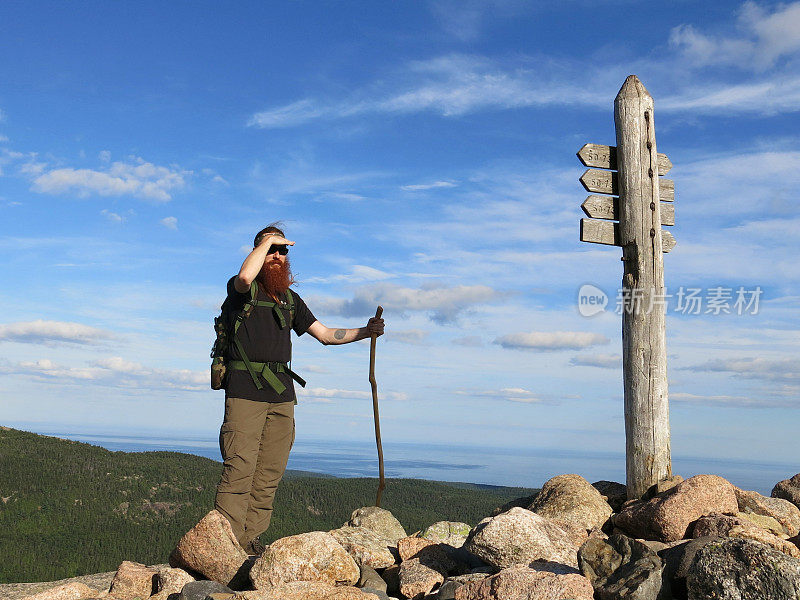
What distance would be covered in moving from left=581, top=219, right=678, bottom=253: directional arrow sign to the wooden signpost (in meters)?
0.02

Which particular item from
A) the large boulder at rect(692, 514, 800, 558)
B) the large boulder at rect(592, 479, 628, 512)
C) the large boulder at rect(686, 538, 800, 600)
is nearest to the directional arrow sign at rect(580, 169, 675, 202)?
the large boulder at rect(592, 479, 628, 512)

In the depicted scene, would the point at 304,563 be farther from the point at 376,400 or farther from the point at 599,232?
the point at 599,232

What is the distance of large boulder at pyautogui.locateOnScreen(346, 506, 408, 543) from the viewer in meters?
10.5

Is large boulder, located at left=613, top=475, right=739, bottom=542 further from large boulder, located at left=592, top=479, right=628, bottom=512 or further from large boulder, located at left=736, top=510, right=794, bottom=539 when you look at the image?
large boulder, located at left=592, top=479, right=628, bottom=512

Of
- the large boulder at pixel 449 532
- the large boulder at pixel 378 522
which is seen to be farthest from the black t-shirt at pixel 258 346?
the large boulder at pixel 449 532

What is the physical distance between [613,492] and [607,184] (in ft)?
16.7

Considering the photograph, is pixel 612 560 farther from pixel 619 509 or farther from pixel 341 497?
pixel 341 497

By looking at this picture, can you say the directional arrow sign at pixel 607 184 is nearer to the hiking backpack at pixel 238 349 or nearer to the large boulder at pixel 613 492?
the large boulder at pixel 613 492

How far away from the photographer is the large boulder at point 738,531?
296 inches

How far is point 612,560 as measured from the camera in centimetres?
666

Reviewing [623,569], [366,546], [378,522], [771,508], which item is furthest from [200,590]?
[771,508]

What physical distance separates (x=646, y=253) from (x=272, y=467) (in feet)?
22.3

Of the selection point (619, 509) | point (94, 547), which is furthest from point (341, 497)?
point (619, 509)

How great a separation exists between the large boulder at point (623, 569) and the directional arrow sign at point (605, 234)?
5725mm
